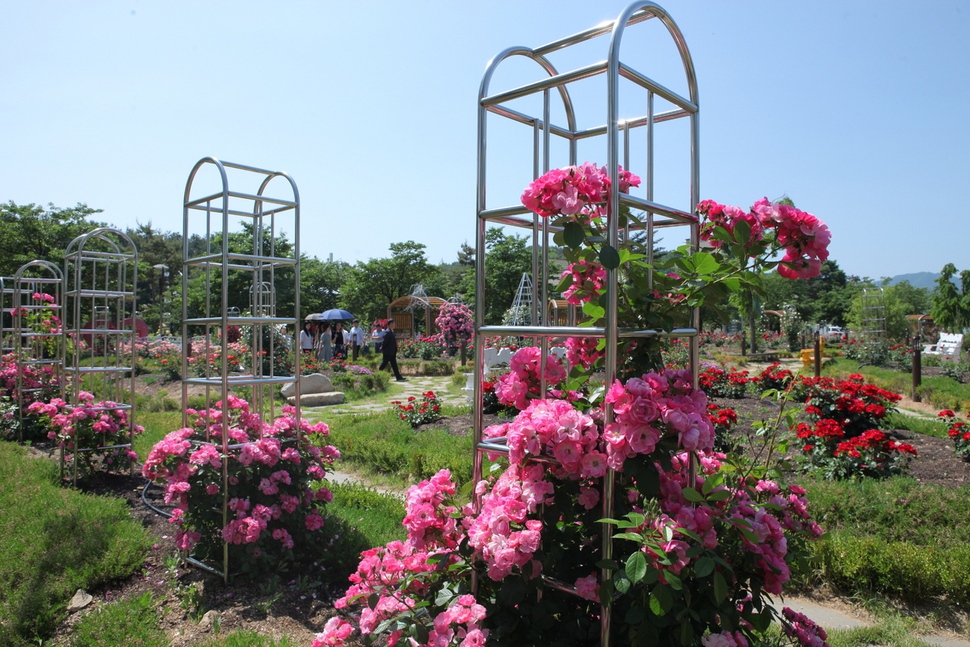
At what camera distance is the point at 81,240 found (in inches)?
202

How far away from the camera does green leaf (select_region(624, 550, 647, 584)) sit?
4.63 ft

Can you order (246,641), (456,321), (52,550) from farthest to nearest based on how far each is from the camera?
1. (456,321)
2. (52,550)
3. (246,641)

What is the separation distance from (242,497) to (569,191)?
100 inches

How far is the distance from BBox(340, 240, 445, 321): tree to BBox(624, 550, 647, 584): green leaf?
36370mm

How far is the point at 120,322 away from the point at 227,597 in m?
3.54

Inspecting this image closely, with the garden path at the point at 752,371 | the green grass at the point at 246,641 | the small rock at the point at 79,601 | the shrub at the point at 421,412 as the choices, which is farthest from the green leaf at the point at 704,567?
the shrub at the point at 421,412

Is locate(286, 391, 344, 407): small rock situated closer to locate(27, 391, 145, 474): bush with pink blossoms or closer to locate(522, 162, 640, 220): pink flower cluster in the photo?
locate(27, 391, 145, 474): bush with pink blossoms

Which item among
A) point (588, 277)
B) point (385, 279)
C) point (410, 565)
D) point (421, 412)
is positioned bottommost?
point (421, 412)

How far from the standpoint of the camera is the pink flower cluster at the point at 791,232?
180cm

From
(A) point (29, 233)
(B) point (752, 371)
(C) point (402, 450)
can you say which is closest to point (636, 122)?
(C) point (402, 450)

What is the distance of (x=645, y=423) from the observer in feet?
5.12

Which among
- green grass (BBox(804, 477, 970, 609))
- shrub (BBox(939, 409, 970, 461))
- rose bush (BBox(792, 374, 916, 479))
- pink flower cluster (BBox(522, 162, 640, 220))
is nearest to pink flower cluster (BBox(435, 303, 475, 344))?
rose bush (BBox(792, 374, 916, 479))

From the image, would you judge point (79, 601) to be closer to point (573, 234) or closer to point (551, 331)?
point (551, 331)

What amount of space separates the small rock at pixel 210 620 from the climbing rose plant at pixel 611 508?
1.09m
